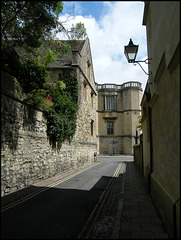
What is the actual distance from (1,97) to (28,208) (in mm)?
3746

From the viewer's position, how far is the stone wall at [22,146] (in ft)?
22.8

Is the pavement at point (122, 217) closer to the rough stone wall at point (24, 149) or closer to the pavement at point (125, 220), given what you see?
the pavement at point (125, 220)

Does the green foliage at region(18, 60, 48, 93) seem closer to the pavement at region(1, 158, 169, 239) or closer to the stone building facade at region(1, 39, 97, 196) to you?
the stone building facade at region(1, 39, 97, 196)

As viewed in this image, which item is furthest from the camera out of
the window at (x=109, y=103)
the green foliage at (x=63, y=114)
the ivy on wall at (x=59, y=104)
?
the window at (x=109, y=103)

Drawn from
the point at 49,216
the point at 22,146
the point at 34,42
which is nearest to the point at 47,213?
the point at 49,216

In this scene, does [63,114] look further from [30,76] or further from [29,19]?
[29,19]

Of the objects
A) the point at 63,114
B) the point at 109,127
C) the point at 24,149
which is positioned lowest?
the point at 24,149

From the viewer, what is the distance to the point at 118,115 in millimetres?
40094

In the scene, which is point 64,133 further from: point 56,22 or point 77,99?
point 56,22

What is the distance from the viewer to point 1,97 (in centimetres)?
671

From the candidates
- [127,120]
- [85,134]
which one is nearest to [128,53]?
[85,134]

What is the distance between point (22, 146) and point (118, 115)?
3321 centimetres

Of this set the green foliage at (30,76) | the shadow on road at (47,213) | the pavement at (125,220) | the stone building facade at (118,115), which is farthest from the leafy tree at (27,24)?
the stone building facade at (118,115)

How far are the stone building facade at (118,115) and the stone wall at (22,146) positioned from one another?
27.4 m
